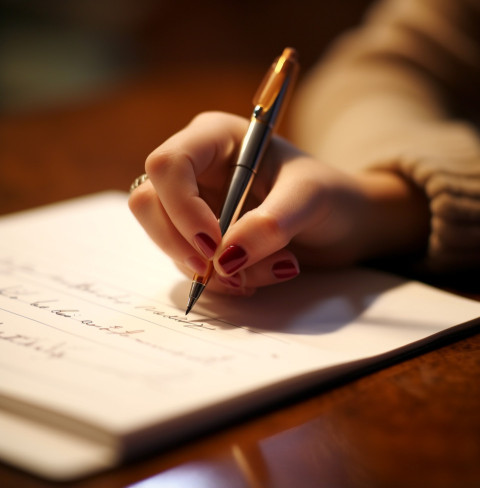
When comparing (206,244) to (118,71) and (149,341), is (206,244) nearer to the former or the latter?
(149,341)

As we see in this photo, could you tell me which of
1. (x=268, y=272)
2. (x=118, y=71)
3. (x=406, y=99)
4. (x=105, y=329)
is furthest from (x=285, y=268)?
(x=118, y=71)

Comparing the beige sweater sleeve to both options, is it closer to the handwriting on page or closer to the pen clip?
the pen clip

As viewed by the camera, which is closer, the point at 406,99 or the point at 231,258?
the point at 231,258

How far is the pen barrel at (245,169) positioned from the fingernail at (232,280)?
1.2 inches

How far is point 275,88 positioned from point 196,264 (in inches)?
6.0

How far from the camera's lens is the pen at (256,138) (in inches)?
17.1

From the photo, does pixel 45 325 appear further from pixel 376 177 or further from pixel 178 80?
pixel 178 80

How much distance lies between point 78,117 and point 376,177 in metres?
0.68

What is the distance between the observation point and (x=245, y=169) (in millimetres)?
456

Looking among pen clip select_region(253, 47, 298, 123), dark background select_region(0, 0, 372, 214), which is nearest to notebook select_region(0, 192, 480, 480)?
pen clip select_region(253, 47, 298, 123)

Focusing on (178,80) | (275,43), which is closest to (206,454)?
(178,80)

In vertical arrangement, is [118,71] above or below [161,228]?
below

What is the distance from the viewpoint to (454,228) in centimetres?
53

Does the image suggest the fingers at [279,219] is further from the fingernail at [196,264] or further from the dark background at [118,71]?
the dark background at [118,71]
